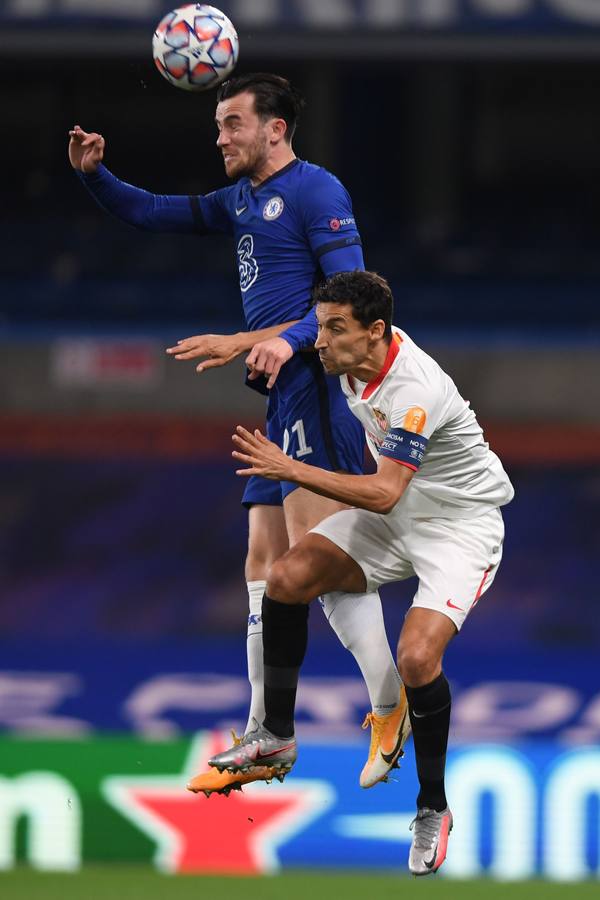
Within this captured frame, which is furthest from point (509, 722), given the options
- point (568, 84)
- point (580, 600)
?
point (568, 84)

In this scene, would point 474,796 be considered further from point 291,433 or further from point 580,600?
point 291,433

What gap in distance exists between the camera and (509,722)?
14.1 m

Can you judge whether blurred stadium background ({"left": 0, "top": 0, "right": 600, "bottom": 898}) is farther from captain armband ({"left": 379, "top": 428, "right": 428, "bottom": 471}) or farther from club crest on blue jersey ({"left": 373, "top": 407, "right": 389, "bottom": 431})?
captain armband ({"left": 379, "top": 428, "right": 428, "bottom": 471})

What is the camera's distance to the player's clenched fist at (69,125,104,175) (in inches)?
229

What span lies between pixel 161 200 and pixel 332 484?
149cm

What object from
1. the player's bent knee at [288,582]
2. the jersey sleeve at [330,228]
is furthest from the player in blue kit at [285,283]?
the player's bent knee at [288,582]

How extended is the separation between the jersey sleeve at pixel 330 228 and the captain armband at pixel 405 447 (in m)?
0.67

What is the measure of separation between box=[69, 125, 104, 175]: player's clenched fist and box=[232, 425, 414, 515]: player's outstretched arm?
4.41 ft

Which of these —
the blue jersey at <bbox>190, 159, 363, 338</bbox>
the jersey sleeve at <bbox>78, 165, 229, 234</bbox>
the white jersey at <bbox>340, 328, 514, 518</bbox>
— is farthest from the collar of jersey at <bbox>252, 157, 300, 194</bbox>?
the white jersey at <bbox>340, 328, 514, 518</bbox>

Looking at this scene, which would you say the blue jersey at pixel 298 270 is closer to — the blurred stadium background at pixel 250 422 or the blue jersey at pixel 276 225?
the blue jersey at pixel 276 225

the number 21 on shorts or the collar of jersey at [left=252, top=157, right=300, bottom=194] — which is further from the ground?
the collar of jersey at [left=252, top=157, right=300, bottom=194]

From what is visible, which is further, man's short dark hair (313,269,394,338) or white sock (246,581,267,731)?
white sock (246,581,267,731)

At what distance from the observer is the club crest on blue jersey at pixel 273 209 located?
5.71 meters

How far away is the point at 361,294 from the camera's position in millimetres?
5328
